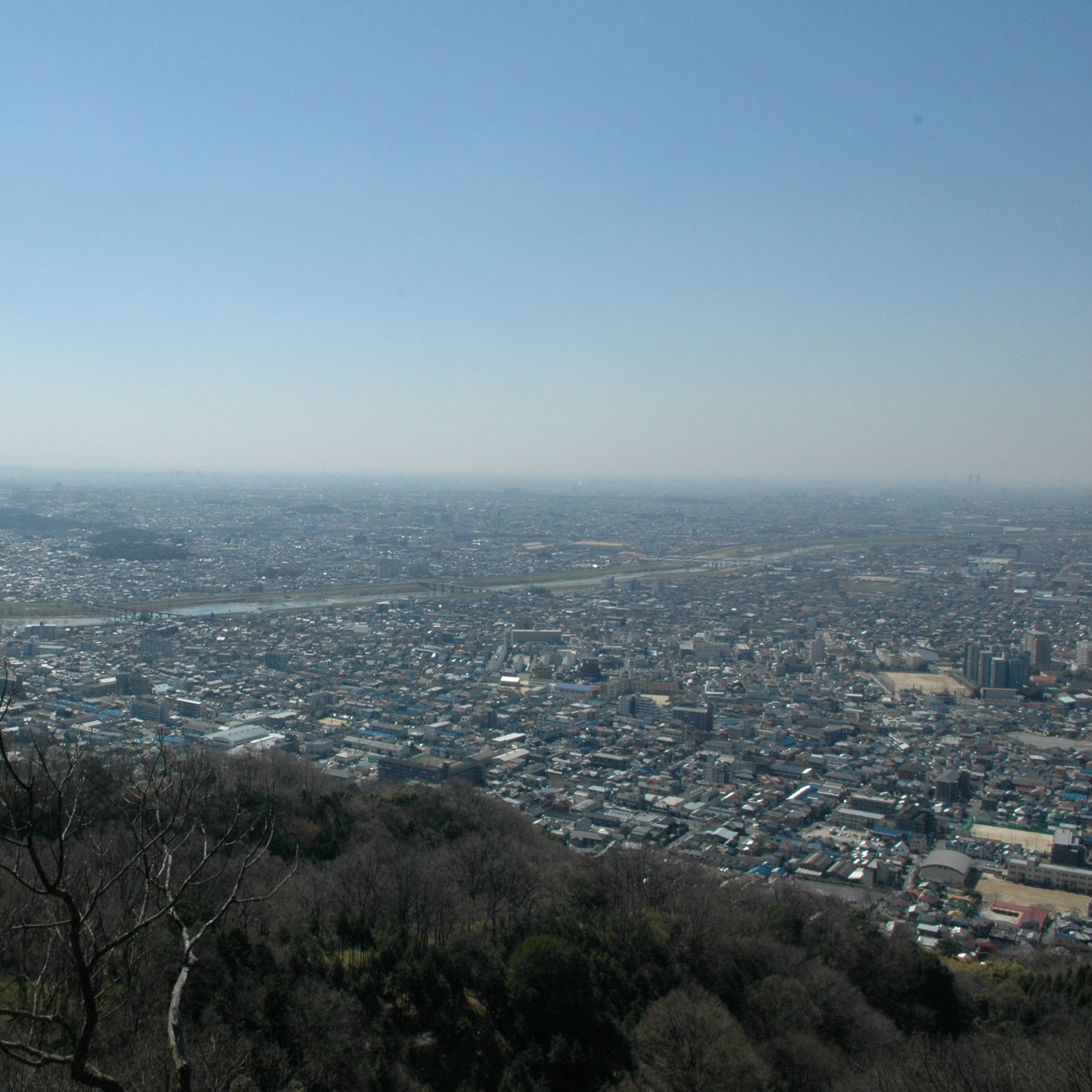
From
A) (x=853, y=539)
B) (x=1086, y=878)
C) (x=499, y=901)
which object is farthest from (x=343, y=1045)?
(x=853, y=539)

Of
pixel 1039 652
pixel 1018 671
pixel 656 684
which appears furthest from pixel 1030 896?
pixel 1039 652

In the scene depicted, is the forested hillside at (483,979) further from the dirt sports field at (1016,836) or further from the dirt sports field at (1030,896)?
the dirt sports field at (1016,836)

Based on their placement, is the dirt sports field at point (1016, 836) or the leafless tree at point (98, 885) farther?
the dirt sports field at point (1016, 836)

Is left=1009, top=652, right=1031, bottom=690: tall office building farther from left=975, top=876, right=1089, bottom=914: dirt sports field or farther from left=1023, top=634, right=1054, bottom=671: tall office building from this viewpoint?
left=975, top=876, right=1089, bottom=914: dirt sports field

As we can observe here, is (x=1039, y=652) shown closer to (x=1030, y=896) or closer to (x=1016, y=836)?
(x=1016, y=836)

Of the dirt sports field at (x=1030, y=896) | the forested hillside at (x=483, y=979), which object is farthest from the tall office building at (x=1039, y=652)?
the forested hillside at (x=483, y=979)

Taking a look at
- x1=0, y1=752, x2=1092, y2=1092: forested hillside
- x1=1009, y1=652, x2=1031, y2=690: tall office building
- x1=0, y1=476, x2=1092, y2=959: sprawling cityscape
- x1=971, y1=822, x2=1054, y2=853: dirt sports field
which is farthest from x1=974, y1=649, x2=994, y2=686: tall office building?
x1=0, y1=752, x2=1092, y2=1092: forested hillside
